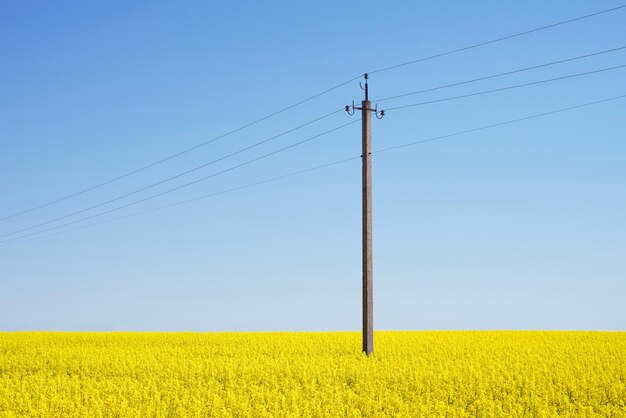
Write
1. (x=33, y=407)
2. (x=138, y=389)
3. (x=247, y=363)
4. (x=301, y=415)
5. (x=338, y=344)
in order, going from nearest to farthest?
(x=301, y=415) < (x=33, y=407) < (x=138, y=389) < (x=247, y=363) < (x=338, y=344)

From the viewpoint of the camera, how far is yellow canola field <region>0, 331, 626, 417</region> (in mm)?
14172

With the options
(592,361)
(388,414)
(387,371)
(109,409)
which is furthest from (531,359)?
(109,409)

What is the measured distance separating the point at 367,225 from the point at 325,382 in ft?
20.6

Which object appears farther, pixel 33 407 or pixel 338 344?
pixel 338 344

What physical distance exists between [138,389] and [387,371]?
6532mm

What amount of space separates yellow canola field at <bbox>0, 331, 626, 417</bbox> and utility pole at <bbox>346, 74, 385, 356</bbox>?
3.11 feet

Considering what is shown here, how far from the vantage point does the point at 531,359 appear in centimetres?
2416

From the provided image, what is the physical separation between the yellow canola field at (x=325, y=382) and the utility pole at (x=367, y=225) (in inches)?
37.3

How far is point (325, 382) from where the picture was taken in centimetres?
1802

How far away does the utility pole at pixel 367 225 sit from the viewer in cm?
2277

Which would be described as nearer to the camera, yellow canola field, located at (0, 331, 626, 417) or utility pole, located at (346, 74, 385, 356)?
yellow canola field, located at (0, 331, 626, 417)

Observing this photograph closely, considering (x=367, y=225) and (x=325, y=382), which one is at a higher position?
(x=367, y=225)

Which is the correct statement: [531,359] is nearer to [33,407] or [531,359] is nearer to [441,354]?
[441,354]

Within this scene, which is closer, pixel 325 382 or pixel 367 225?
pixel 325 382
